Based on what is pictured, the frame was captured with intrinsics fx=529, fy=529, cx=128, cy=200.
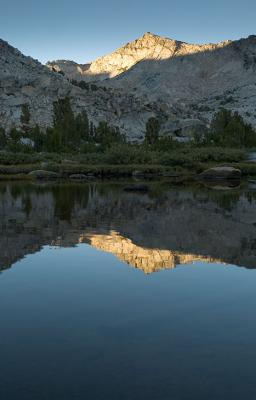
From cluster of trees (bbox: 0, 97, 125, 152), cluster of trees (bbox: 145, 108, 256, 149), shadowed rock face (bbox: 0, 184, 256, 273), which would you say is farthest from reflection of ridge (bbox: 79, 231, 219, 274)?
cluster of trees (bbox: 145, 108, 256, 149)

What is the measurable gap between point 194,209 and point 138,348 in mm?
21396

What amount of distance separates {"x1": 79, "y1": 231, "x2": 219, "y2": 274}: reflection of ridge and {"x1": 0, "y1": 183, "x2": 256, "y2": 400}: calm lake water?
36 mm

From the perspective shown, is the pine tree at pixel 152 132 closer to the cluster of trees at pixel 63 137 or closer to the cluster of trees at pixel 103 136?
the cluster of trees at pixel 103 136

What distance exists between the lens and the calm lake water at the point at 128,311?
7.30 metres

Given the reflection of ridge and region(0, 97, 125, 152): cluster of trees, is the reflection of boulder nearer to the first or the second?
the reflection of ridge

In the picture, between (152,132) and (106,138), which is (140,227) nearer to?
(106,138)

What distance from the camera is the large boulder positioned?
206 ft

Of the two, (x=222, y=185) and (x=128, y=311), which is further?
(x=222, y=185)

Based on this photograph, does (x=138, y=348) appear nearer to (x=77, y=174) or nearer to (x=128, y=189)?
(x=128, y=189)

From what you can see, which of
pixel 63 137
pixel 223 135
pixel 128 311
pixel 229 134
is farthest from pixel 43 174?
pixel 128 311

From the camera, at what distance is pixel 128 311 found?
1066 cm

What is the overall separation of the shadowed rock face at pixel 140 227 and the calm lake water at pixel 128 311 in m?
0.08

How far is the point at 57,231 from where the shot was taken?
21.8 m

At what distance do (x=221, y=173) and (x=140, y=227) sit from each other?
41.8m
